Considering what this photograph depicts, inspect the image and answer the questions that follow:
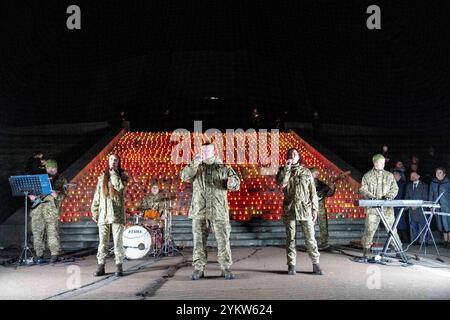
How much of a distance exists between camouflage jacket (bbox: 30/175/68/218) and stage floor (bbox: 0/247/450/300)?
1121 mm

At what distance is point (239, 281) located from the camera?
6.77m

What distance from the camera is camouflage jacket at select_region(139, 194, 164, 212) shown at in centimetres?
1043

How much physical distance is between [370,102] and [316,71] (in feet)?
15.2

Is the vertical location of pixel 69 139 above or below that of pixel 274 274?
above

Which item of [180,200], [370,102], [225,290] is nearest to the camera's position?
[225,290]

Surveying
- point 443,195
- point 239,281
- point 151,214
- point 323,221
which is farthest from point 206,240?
point 443,195

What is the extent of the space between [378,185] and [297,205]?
7.18 feet

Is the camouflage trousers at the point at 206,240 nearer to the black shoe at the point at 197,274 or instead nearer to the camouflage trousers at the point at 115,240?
the black shoe at the point at 197,274

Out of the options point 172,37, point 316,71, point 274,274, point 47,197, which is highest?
point 172,37

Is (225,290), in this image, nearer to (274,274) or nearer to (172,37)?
(274,274)

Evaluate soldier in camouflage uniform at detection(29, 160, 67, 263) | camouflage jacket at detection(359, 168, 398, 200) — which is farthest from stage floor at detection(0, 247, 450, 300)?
camouflage jacket at detection(359, 168, 398, 200)

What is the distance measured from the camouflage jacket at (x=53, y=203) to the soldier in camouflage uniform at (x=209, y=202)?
3.72m
